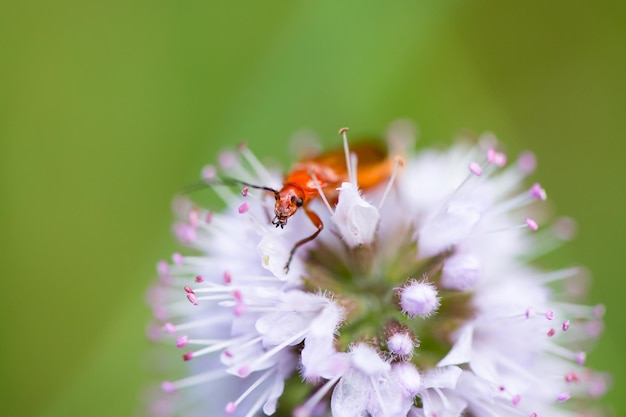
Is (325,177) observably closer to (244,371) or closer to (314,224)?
(314,224)

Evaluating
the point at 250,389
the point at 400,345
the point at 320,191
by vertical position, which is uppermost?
the point at 320,191

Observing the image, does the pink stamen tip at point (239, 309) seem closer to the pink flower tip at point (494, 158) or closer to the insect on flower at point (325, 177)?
the insect on flower at point (325, 177)

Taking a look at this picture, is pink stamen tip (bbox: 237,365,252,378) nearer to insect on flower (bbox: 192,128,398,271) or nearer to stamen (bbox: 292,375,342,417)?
stamen (bbox: 292,375,342,417)

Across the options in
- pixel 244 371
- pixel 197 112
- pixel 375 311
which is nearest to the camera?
pixel 244 371

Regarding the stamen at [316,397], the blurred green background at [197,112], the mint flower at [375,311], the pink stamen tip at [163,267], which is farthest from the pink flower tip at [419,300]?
the blurred green background at [197,112]

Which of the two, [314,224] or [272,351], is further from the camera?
[314,224]

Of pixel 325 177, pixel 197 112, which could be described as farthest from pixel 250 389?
pixel 197 112

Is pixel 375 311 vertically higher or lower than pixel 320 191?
lower
